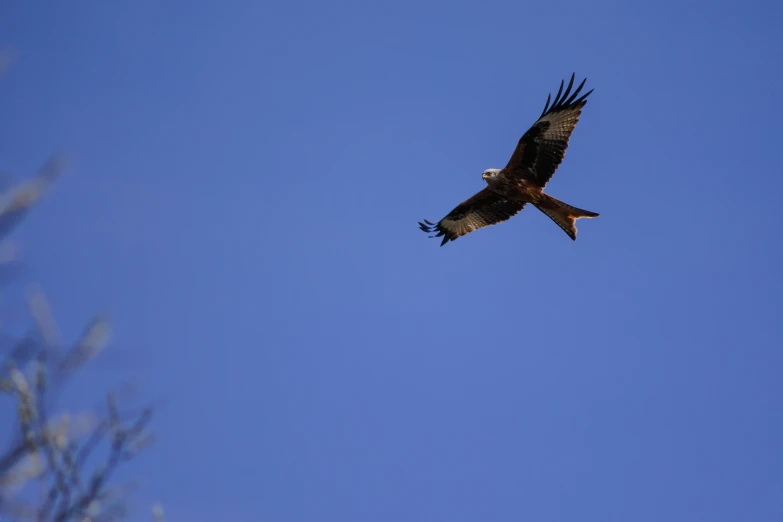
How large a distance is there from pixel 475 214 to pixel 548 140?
8.04 ft

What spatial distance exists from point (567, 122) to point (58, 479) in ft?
35.6

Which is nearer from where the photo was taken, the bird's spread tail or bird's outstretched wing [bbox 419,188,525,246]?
the bird's spread tail

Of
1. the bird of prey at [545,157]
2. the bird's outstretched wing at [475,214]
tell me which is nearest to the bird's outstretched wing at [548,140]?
the bird of prey at [545,157]

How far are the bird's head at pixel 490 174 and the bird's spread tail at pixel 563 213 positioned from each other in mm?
868

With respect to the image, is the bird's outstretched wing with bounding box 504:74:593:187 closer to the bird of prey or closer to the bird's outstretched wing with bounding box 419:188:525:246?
the bird of prey

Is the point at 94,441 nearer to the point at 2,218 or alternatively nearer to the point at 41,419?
the point at 41,419

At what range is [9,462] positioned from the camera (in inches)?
73.8

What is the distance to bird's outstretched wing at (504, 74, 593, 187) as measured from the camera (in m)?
11.8

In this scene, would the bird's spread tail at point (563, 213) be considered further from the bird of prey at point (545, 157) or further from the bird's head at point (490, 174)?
the bird's head at point (490, 174)

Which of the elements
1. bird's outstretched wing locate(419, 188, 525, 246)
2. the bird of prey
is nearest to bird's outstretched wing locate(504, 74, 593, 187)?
the bird of prey

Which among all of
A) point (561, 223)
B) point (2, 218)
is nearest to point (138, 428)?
point (2, 218)

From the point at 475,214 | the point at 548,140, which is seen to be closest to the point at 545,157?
the point at 548,140

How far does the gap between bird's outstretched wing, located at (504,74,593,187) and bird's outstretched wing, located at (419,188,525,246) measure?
124 centimetres

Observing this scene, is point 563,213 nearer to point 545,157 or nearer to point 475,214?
point 545,157
